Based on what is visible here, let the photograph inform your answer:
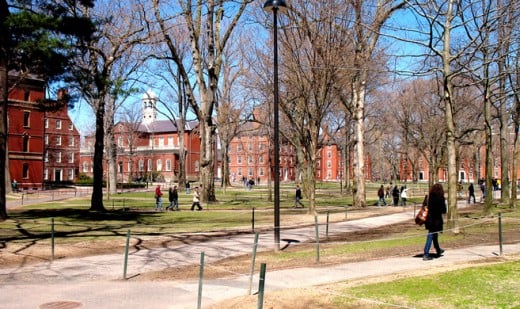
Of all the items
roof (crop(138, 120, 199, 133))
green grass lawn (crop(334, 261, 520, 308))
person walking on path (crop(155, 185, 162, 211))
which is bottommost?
green grass lawn (crop(334, 261, 520, 308))

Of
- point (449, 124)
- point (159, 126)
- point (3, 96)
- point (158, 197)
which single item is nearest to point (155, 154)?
point (159, 126)

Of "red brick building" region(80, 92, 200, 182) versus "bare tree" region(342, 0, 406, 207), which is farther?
"red brick building" region(80, 92, 200, 182)

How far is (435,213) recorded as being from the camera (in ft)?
41.1

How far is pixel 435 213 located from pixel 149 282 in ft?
22.7

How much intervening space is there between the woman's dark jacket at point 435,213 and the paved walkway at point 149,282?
0.78m

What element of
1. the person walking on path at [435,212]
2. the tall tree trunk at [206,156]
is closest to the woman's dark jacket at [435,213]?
the person walking on path at [435,212]

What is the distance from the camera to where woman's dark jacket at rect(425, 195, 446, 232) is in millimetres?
12406

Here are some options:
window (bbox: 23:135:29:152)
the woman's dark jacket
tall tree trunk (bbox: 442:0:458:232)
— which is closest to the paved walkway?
the woman's dark jacket

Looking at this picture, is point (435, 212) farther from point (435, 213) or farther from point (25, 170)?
point (25, 170)

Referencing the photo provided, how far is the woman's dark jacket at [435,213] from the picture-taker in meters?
12.4

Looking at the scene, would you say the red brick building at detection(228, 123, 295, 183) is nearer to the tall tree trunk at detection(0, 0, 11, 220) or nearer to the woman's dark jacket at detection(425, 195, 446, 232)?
the tall tree trunk at detection(0, 0, 11, 220)

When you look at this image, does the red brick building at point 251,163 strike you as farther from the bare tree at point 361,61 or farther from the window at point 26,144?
the bare tree at point 361,61

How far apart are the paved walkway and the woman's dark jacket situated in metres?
0.78

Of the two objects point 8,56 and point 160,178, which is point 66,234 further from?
point 160,178
